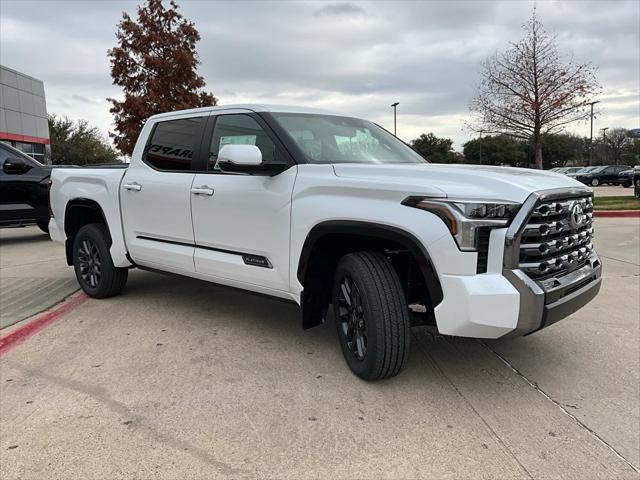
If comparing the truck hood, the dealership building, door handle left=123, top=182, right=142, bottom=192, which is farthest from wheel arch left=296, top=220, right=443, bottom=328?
the dealership building

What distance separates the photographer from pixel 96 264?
5.59 meters

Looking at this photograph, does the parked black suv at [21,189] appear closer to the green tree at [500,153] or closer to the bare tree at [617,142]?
the green tree at [500,153]

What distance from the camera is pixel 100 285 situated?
18.1 ft

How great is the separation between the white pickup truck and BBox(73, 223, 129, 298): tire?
0.23 meters

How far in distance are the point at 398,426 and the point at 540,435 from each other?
749mm

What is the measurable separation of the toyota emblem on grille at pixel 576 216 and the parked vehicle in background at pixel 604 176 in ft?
122

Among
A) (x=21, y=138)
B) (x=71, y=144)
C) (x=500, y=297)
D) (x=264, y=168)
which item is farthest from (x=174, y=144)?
(x=71, y=144)

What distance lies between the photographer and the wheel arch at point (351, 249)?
2973 mm

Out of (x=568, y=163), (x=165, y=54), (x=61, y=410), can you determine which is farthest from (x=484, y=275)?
(x=568, y=163)

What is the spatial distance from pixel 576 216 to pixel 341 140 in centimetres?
179

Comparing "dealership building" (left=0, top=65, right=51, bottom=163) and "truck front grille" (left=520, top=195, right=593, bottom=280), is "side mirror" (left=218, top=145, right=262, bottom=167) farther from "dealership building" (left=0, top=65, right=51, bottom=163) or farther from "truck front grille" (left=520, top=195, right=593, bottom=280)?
"dealership building" (left=0, top=65, right=51, bottom=163)

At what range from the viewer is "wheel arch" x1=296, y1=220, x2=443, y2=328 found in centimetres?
297

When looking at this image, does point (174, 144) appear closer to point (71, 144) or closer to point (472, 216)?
point (472, 216)

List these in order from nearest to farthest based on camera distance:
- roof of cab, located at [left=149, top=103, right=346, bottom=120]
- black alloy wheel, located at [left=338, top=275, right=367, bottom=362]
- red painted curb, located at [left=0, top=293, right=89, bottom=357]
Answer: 1. black alloy wheel, located at [left=338, top=275, right=367, bottom=362]
2. roof of cab, located at [left=149, top=103, right=346, bottom=120]
3. red painted curb, located at [left=0, top=293, right=89, bottom=357]
